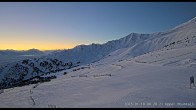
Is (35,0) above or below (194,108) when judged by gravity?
above

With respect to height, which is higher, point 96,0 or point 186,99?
point 96,0

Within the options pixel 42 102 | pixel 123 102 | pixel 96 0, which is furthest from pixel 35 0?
pixel 123 102

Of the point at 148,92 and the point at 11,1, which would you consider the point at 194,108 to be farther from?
the point at 11,1

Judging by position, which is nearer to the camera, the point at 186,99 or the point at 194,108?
the point at 194,108

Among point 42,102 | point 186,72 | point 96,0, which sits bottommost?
point 42,102

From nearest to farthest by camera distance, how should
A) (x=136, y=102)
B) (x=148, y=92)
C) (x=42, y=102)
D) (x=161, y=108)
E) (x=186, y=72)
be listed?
(x=161, y=108) < (x=136, y=102) < (x=148, y=92) < (x=42, y=102) < (x=186, y=72)

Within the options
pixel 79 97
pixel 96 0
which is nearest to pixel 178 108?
pixel 79 97

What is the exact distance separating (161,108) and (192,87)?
26.2ft

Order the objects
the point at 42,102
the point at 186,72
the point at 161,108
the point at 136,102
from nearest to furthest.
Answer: the point at 161,108
the point at 136,102
the point at 42,102
the point at 186,72

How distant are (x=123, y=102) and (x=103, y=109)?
114 inches

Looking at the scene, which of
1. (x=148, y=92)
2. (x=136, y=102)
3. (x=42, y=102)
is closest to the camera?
(x=136, y=102)

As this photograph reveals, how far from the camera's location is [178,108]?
1491 centimetres

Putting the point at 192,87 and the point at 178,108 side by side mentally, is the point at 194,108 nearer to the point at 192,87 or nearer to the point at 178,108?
the point at 178,108

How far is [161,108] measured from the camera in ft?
48.8
